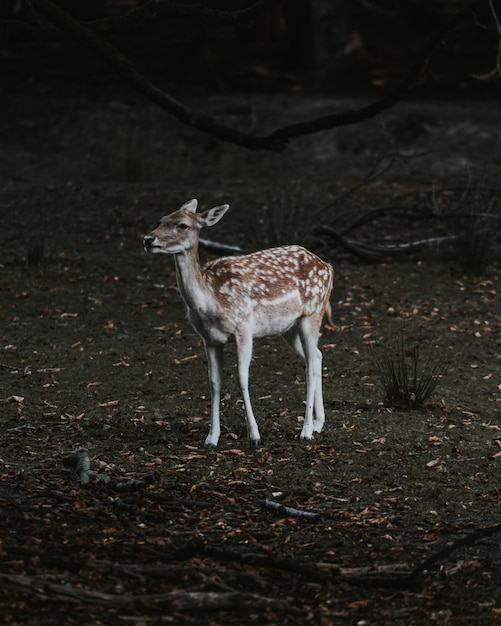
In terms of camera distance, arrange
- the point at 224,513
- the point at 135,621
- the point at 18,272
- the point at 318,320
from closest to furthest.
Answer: the point at 135,621 < the point at 224,513 < the point at 318,320 < the point at 18,272

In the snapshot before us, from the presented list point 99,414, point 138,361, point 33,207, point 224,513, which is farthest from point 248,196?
point 224,513

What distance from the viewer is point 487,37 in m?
21.5

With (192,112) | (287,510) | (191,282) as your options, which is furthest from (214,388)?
(192,112)

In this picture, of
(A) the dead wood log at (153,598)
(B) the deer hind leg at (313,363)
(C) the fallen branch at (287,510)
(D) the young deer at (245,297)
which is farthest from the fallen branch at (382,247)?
(A) the dead wood log at (153,598)

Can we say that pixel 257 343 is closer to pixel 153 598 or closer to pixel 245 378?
pixel 245 378

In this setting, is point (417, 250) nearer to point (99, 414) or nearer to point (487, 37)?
point (99, 414)

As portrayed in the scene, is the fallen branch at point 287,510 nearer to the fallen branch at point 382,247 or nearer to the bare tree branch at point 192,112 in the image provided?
the bare tree branch at point 192,112

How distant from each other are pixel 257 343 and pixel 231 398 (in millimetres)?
1707

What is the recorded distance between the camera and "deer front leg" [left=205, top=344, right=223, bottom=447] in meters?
7.82

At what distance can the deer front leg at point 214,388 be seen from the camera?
782cm

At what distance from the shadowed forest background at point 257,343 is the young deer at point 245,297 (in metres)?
0.42

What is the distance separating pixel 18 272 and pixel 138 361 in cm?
327

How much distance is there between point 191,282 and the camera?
7.64 metres

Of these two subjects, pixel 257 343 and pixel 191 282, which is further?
pixel 257 343
